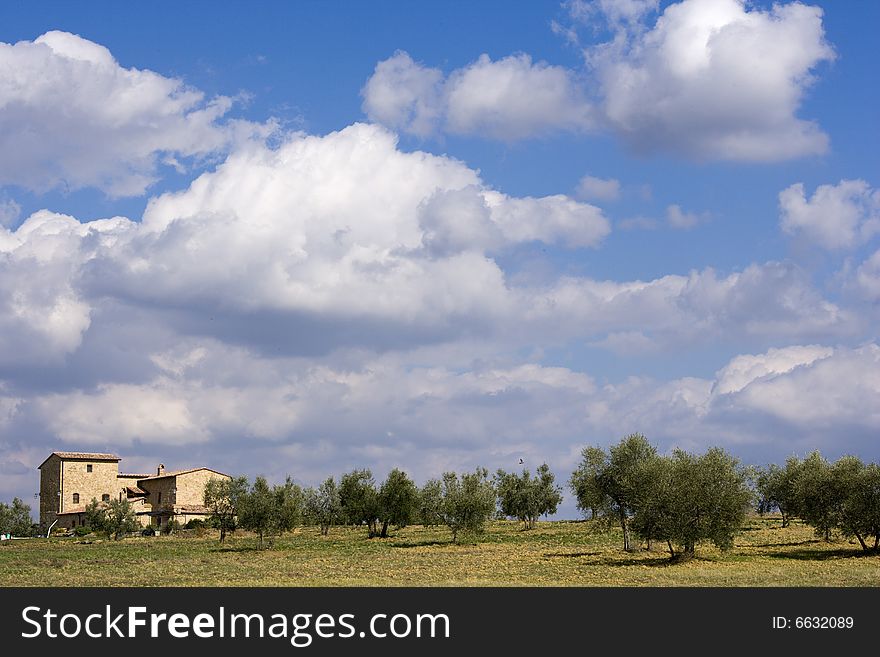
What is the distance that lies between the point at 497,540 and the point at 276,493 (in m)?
22.2

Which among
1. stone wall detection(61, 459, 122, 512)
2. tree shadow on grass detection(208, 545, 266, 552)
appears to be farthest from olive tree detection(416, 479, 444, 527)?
stone wall detection(61, 459, 122, 512)

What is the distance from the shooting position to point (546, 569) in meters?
49.8

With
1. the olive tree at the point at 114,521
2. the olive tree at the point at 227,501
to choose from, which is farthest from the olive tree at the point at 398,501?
the olive tree at the point at 114,521

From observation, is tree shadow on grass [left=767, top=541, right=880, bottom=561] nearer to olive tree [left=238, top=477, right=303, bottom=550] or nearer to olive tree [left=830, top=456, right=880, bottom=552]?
olive tree [left=830, top=456, right=880, bottom=552]

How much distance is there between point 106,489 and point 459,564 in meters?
103

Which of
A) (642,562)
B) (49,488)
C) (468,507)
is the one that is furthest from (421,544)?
(49,488)

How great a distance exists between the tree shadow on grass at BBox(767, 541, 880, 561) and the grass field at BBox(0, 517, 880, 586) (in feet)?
0.33

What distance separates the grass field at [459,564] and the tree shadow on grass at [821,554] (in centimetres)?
10

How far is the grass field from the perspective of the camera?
43906mm

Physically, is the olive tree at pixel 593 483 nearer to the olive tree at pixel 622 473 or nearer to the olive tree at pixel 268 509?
the olive tree at pixel 622 473

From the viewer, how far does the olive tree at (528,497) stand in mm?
121000

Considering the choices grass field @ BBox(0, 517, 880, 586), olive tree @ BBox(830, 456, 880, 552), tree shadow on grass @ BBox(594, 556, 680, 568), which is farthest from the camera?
olive tree @ BBox(830, 456, 880, 552)

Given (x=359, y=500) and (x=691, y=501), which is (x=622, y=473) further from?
(x=359, y=500)
